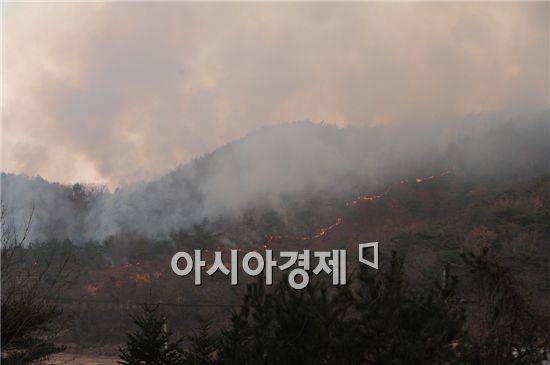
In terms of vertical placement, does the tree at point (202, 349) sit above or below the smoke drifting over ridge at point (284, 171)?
below

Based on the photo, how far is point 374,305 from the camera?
8828 mm

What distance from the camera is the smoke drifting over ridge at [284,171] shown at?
45.0m

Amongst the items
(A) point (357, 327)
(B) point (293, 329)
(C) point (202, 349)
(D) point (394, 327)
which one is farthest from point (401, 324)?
(C) point (202, 349)

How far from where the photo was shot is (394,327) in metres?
8.67

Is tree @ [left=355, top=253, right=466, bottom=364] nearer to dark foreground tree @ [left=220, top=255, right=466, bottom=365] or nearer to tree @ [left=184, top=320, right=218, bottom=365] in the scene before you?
dark foreground tree @ [left=220, top=255, right=466, bottom=365]

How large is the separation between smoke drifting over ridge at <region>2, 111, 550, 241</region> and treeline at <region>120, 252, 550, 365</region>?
34.4m

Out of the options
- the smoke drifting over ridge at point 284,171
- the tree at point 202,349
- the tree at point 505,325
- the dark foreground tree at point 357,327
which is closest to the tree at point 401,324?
the dark foreground tree at point 357,327

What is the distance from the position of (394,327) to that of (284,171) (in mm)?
40694

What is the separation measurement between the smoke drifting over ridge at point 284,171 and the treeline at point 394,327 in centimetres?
3441

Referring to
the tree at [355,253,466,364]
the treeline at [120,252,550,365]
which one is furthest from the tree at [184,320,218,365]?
the tree at [355,253,466,364]

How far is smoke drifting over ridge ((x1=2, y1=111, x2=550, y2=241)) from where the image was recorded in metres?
45.0

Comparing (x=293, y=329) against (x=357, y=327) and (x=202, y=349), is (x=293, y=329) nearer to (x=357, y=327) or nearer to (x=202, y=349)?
(x=357, y=327)

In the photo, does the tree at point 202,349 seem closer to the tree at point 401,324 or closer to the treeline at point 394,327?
the treeline at point 394,327

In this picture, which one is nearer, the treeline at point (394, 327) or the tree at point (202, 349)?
the treeline at point (394, 327)
